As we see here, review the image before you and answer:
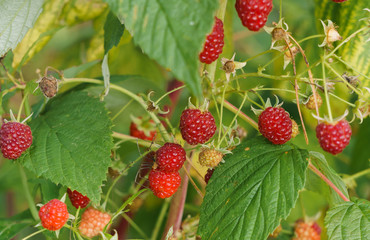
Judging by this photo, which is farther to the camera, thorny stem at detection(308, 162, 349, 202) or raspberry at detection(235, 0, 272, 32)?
thorny stem at detection(308, 162, 349, 202)

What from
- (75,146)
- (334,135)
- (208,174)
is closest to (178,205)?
(208,174)

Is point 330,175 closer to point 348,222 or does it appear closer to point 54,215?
point 348,222

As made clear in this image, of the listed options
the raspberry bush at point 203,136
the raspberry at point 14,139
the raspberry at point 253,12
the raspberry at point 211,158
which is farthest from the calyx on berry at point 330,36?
the raspberry at point 14,139

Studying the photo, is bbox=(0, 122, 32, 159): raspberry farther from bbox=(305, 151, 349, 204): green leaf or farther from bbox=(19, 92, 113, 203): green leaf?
bbox=(305, 151, 349, 204): green leaf

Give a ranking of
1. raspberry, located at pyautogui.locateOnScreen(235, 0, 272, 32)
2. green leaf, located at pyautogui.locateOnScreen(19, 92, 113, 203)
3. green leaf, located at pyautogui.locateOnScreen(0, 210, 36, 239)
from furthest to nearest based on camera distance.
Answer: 1. green leaf, located at pyautogui.locateOnScreen(0, 210, 36, 239)
2. green leaf, located at pyautogui.locateOnScreen(19, 92, 113, 203)
3. raspberry, located at pyautogui.locateOnScreen(235, 0, 272, 32)

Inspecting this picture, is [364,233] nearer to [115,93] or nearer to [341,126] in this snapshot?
[341,126]

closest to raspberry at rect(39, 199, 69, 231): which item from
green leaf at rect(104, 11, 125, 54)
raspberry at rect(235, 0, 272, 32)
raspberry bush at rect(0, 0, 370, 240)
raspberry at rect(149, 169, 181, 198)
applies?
raspberry bush at rect(0, 0, 370, 240)
